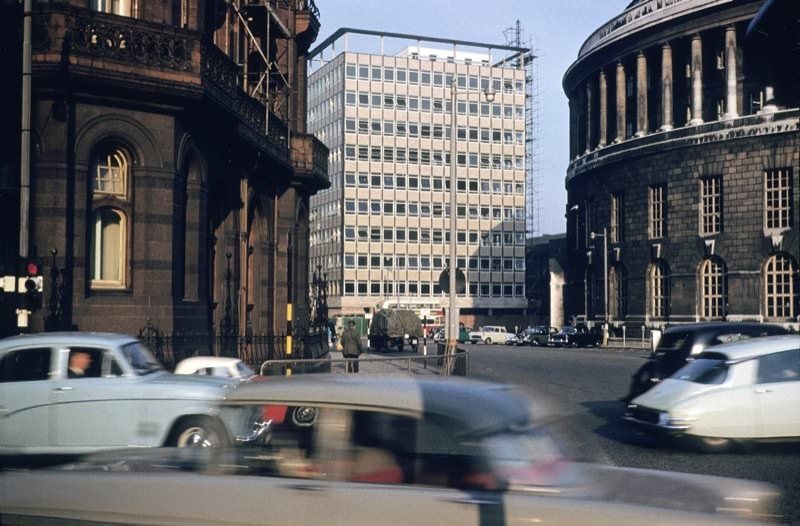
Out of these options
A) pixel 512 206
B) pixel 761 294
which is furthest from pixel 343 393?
pixel 512 206

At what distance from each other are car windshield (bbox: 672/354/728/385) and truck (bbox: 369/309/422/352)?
44.1 m

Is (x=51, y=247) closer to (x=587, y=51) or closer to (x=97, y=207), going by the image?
(x=97, y=207)

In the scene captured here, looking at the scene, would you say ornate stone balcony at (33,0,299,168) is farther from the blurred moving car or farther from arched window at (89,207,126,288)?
the blurred moving car

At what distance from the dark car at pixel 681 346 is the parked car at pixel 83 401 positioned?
9791 mm

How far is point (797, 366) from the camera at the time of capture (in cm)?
1425

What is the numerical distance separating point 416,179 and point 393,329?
48.6 metres

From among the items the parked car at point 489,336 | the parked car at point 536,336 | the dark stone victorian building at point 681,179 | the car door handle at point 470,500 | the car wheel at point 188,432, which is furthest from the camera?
the parked car at point 489,336

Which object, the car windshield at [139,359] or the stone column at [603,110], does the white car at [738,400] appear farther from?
the stone column at [603,110]

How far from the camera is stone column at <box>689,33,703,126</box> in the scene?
69.6 metres

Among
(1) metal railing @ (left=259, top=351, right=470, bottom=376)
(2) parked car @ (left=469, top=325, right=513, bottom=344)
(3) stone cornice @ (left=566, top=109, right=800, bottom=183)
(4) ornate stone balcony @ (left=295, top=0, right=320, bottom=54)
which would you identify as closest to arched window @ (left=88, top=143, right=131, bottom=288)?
(1) metal railing @ (left=259, top=351, right=470, bottom=376)

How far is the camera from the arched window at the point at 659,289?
70688 millimetres

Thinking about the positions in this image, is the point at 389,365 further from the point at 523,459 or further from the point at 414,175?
the point at 414,175

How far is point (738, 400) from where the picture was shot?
13.9 metres

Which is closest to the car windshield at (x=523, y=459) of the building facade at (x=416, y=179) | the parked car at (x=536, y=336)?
the parked car at (x=536, y=336)
